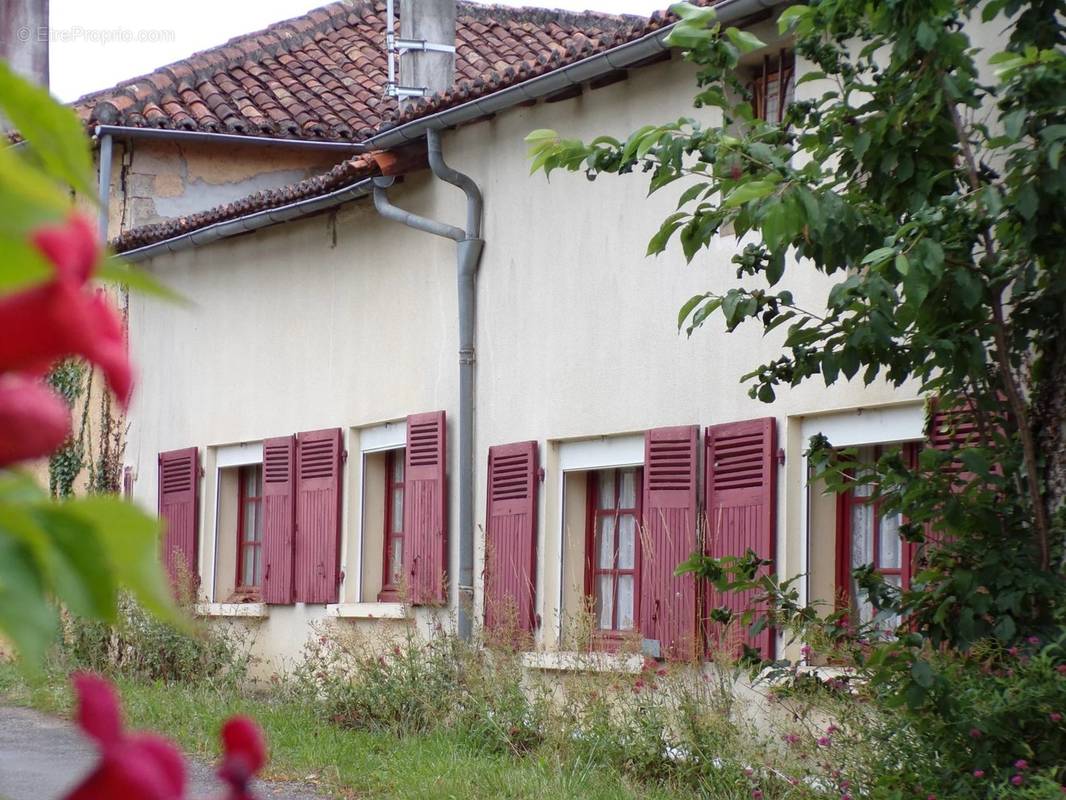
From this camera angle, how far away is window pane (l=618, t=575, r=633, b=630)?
34.2 ft

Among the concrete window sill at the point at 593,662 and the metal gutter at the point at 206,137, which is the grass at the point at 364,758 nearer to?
the concrete window sill at the point at 593,662

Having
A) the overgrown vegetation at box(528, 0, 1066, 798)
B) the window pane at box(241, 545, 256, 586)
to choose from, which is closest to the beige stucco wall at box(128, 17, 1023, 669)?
the window pane at box(241, 545, 256, 586)

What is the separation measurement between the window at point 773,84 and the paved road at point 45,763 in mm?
4520

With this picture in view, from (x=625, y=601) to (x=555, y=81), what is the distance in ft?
10.8

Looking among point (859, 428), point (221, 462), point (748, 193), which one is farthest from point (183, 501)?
point (748, 193)

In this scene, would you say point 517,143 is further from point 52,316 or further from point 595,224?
point 52,316

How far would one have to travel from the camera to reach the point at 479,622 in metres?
11.2

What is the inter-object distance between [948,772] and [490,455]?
5699 mm

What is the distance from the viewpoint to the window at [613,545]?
10.5 m

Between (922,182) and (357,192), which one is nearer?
(922,182)

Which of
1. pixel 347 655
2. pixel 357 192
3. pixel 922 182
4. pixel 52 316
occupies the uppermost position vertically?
pixel 357 192

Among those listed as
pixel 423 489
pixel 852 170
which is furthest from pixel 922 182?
pixel 423 489

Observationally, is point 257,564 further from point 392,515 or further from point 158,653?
point 392,515

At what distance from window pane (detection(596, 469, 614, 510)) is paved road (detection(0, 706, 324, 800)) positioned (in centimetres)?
279
